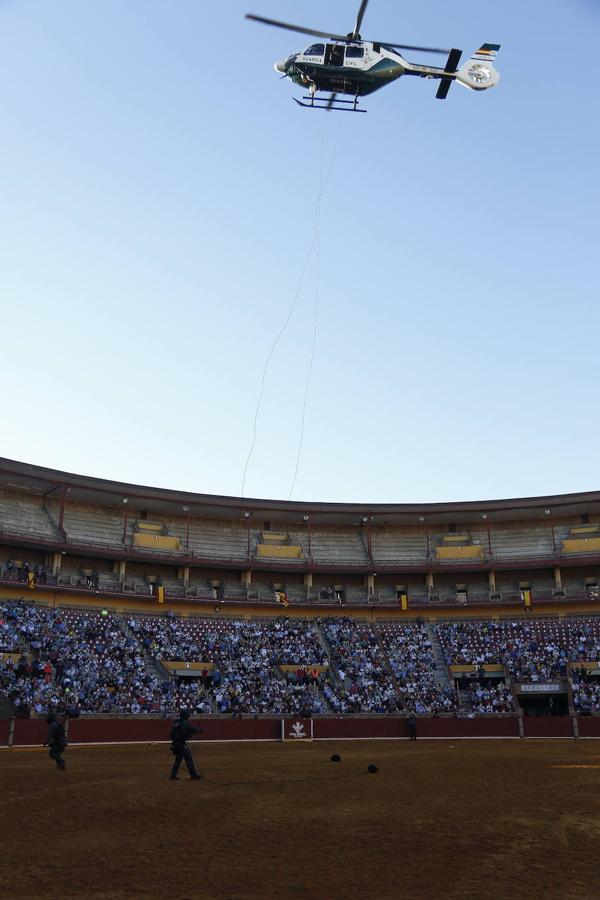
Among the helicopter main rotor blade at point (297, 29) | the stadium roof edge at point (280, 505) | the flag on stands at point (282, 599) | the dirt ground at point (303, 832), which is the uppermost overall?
the helicopter main rotor blade at point (297, 29)

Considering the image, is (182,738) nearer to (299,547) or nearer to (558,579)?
(299,547)

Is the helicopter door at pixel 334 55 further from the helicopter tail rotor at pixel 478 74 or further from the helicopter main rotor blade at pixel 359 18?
the helicopter tail rotor at pixel 478 74

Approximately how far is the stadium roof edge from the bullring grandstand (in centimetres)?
15

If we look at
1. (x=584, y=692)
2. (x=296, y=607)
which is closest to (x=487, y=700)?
(x=584, y=692)

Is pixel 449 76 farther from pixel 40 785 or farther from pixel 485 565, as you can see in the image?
pixel 485 565

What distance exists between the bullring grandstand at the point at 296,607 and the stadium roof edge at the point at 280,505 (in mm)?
154

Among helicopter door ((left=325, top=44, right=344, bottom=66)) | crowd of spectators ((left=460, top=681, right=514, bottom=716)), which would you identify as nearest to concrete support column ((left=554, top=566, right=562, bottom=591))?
crowd of spectators ((left=460, top=681, right=514, bottom=716))

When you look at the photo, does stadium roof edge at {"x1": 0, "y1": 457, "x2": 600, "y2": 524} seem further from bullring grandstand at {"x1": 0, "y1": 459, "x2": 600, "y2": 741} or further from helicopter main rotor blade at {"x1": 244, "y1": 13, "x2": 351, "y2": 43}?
helicopter main rotor blade at {"x1": 244, "y1": 13, "x2": 351, "y2": 43}

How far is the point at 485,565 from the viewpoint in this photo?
5719 cm

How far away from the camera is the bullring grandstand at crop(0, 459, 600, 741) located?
139ft

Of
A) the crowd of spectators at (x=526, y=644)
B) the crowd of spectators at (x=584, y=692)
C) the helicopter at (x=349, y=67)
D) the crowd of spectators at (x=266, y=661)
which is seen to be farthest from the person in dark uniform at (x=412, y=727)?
the helicopter at (x=349, y=67)

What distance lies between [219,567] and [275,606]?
5.01 meters

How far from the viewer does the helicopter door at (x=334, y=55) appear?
27109mm

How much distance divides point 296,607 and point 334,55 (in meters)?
39.1
